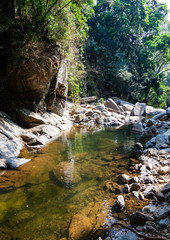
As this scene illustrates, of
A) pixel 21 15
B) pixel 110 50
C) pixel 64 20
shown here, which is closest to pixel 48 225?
pixel 21 15

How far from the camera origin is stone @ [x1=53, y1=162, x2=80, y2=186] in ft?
9.68

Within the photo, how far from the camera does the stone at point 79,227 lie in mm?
1757

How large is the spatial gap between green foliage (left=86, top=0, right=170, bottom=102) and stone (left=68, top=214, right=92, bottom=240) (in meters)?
16.6

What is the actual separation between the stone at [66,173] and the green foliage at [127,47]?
594 inches

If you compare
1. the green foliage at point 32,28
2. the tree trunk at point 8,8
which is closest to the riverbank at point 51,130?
the green foliage at point 32,28

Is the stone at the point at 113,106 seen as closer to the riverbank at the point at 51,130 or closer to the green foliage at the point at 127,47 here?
the riverbank at the point at 51,130

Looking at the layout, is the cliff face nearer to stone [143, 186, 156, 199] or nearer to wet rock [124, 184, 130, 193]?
wet rock [124, 184, 130, 193]

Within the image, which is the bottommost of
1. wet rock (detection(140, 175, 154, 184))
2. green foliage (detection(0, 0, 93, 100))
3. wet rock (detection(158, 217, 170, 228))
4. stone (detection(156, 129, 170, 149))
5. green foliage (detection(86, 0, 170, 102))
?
wet rock (detection(140, 175, 154, 184))

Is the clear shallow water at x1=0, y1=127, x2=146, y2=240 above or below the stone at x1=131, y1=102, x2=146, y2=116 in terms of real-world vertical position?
below

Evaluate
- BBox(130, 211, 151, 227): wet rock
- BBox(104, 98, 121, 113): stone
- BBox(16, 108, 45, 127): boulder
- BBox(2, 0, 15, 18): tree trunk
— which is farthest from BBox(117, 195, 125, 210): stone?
BBox(104, 98, 121, 113): stone

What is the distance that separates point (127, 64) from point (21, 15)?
648 inches

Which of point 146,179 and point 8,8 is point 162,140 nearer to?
point 146,179

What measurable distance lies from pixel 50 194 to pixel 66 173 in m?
0.78

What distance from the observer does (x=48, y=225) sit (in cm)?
192
